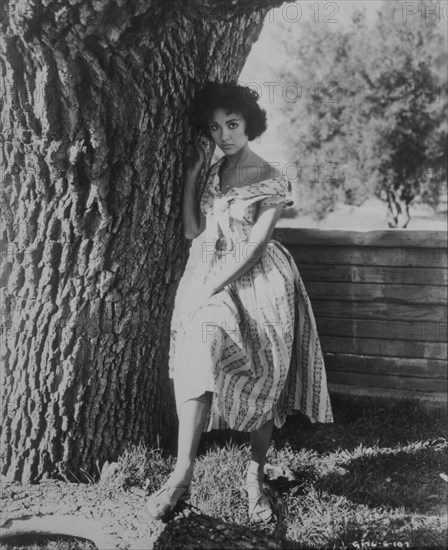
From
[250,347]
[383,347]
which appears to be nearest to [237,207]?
[250,347]

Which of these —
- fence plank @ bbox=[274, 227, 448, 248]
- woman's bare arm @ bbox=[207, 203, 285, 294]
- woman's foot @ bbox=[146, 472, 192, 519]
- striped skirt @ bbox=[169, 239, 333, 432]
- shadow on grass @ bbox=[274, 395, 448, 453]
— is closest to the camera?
woman's foot @ bbox=[146, 472, 192, 519]

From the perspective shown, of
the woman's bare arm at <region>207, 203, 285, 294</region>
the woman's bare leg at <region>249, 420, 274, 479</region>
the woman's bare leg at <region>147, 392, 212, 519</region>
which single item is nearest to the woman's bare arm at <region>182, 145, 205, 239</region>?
the woman's bare arm at <region>207, 203, 285, 294</region>

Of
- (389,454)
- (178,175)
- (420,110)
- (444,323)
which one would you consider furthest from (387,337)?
(420,110)

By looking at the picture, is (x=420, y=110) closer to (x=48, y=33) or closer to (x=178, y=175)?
(x=178, y=175)

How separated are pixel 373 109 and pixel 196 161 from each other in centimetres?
860

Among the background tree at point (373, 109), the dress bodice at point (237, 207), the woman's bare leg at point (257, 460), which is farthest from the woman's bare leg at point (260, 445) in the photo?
the background tree at point (373, 109)

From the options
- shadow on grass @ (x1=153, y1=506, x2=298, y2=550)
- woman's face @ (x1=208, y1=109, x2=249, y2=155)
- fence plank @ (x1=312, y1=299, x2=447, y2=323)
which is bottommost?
shadow on grass @ (x1=153, y1=506, x2=298, y2=550)

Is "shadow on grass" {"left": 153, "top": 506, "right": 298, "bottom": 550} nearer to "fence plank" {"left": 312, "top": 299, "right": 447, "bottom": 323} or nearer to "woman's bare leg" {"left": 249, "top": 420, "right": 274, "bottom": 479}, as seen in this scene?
"woman's bare leg" {"left": 249, "top": 420, "right": 274, "bottom": 479}

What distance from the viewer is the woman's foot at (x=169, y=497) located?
258 centimetres

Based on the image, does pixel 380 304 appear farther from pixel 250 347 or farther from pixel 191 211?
pixel 191 211

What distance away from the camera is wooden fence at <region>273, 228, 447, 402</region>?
415 centimetres

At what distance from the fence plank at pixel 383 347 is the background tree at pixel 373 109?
22.5 feet

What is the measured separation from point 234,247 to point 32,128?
3.43ft

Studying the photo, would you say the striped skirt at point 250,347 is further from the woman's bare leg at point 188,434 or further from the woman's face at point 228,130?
the woman's face at point 228,130
